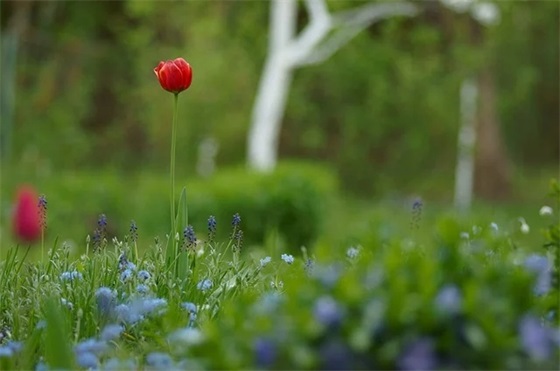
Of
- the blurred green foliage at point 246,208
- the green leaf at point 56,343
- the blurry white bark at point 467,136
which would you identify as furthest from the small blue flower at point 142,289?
the blurry white bark at point 467,136

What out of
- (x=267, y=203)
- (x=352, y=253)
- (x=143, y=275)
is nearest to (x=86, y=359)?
(x=143, y=275)

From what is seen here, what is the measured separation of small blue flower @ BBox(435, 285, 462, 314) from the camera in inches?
71.0

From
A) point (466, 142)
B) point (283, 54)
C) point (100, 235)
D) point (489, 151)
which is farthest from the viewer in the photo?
point (489, 151)

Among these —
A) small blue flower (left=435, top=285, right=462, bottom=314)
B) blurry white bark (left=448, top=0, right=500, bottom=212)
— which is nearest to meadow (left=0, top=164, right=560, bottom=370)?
small blue flower (left=435, top=285, right=462, bottom=314)

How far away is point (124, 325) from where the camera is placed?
8.91 feet

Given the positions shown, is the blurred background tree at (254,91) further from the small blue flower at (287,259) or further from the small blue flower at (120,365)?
the small blue flower at (120,365)

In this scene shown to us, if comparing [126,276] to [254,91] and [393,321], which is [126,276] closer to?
[393,321]

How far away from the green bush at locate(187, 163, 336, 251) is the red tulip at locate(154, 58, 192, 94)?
6.47m

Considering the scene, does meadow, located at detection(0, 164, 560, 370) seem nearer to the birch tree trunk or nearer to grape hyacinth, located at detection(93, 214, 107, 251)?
grape hyacinth, located at detection(93, 214, 107, 251)

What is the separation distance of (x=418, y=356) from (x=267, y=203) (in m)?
8.34

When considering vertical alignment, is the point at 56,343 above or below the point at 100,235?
below

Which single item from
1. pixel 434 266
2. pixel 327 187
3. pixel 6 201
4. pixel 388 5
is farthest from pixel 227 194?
pixel 434 266

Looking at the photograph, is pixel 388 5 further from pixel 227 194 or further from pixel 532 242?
pixel 227 194

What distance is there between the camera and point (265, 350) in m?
1.79
